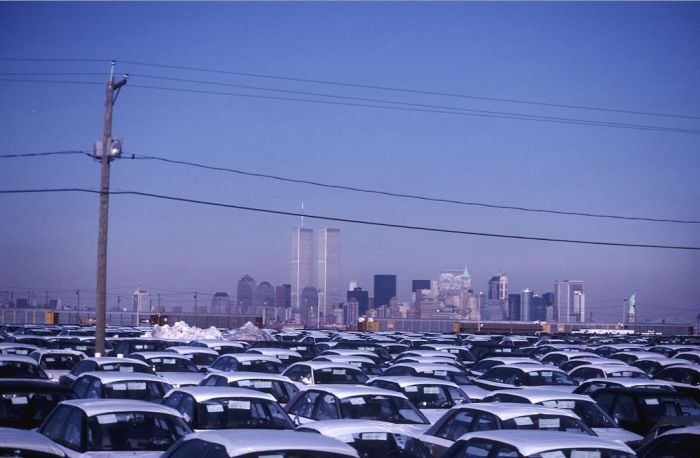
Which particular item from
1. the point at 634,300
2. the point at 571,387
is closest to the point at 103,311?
the point at 571,387

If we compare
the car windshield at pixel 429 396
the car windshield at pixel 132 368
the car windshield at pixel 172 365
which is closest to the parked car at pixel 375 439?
the car windshield at pixel 429 396

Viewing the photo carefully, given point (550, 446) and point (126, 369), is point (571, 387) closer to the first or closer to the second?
point (126, 369)

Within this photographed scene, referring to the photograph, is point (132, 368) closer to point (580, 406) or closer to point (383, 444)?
point (580, 406)

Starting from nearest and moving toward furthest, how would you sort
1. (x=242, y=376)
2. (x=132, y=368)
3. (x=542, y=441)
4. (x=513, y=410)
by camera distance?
(x=542, y=441) < (x=513, y=410) < (x=242, y=376) < (x=132, y=368)

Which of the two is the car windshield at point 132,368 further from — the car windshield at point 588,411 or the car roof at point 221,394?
the car windshield at point 588,411

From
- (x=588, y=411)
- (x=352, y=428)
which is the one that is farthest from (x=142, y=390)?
(x=588, y=411)

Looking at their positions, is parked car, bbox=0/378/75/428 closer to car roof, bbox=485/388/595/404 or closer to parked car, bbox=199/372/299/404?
parked car, bbox=199/372/299/404

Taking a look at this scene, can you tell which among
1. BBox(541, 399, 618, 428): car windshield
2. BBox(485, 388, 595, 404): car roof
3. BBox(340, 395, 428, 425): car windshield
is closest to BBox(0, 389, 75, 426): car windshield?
BBox(340, 395, 428, 425): car windshield
